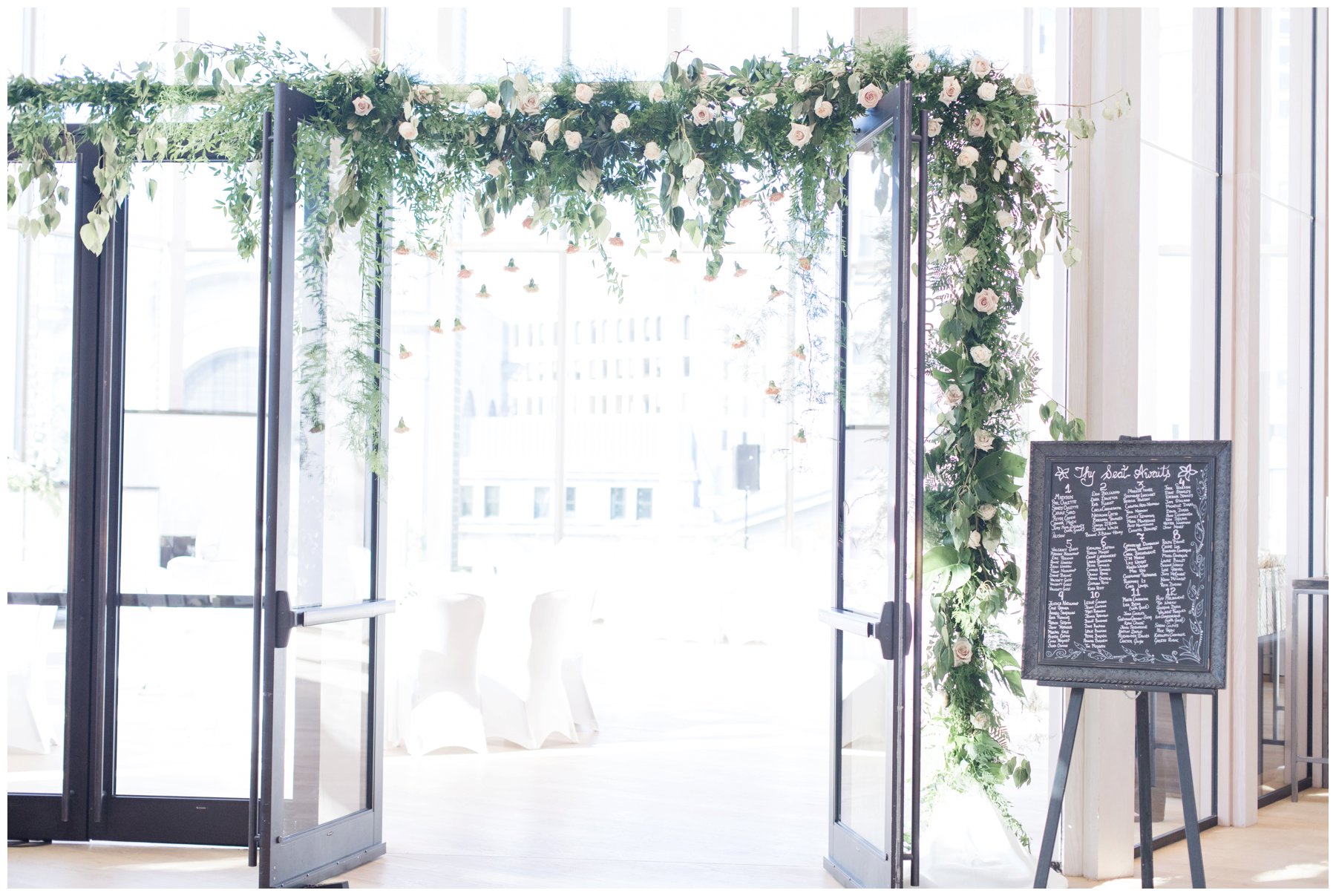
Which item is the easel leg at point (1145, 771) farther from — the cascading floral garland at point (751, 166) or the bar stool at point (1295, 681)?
the bar stool at point (1295, 681)

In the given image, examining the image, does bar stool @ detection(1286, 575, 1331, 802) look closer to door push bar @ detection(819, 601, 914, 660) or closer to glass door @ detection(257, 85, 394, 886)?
door push bar @ detection(819, 601, 914, 660)

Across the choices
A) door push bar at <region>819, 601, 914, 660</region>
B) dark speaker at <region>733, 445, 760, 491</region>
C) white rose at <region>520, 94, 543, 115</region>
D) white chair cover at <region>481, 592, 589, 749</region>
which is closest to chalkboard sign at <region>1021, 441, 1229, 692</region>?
door push bar at <region>819, 601, 914, 660</region>

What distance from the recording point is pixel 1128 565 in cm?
312

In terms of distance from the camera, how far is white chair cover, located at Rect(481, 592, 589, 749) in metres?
5.47

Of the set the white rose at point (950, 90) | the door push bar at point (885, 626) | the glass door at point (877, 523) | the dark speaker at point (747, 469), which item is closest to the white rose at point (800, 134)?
the glass door at point (877, 523)

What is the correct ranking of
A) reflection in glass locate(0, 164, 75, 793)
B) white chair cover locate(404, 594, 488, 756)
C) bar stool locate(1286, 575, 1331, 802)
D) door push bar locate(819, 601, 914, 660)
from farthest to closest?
white chair cover locate(404, 594, 488, 756), bar stool locate(1286, 575, 1331, 802), reflection in glass locate(0, 164, 75, 793), door push bar locate(819, 601, 914, 660)

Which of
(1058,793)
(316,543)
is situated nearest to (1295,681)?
(1058,793)

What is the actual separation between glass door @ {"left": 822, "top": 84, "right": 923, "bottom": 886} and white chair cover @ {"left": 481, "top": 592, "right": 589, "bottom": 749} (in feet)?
6.62

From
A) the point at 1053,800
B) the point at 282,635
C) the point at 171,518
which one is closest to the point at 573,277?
the point at 171,518

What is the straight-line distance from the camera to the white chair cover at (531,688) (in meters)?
5.47

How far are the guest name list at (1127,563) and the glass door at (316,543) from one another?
7.37 feet

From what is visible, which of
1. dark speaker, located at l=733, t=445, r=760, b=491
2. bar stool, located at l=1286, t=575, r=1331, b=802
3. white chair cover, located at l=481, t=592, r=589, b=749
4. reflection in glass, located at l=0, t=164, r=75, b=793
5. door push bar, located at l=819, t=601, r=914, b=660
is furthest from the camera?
dark speaker, located at l=733, t=445, r=760, b=491

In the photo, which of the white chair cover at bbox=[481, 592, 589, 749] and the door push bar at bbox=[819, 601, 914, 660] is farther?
the white chair cover at bbox=[481, 592, 589, 749]

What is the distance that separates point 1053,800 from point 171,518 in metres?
3.11
